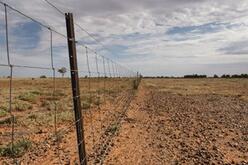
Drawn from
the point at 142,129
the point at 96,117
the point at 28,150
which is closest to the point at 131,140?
the point at 142,129

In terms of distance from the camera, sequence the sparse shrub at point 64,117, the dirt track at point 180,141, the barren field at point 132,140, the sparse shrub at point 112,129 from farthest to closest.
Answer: the sparse shrub at point 64,117
the sparse shrub at point 112,129
the dirt track at point 180,141
the barren field at point 132,140

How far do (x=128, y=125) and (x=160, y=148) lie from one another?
339cm

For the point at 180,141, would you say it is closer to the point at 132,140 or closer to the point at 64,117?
the point at 132,140

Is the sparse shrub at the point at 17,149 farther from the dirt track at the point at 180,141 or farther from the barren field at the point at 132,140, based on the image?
the dirt track at the point at 180,141

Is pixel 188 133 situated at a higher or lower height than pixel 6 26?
lower

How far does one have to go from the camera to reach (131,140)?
9297 mm

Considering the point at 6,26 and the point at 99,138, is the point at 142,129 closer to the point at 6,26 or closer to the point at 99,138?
the point at 99,138

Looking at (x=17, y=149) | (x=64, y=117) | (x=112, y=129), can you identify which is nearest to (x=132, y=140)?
(x=112, y=129)

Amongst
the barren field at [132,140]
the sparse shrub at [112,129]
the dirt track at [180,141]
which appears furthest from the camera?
the sparse shrub at [112,129]

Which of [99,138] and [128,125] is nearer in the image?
[99,138]

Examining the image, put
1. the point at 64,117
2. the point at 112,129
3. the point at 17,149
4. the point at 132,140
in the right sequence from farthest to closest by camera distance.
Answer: the point at 64,117 < the point at 112,129 < the point at 132,140 < the point at 17,149

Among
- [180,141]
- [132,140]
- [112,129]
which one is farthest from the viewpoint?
[112,129]

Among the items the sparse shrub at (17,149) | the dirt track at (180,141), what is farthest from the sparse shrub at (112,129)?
the sparse shrub at (17,149)

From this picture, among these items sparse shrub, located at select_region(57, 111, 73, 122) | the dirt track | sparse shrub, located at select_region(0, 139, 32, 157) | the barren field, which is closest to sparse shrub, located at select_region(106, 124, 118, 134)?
the barren field
